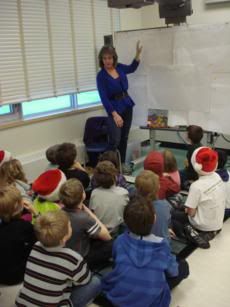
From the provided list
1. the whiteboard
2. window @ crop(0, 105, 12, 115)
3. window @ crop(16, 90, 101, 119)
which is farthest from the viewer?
window @ crop(16, 90, 101, 119)

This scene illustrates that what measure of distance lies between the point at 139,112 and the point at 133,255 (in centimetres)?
268

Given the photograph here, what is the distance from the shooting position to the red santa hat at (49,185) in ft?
7.51

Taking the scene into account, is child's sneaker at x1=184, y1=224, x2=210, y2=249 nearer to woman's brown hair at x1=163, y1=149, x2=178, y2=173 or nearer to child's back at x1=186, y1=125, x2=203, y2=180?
woman's brown hair at x1=163, y1=149, x2=178, y2=173

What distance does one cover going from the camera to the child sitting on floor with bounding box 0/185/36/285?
6.89 ft

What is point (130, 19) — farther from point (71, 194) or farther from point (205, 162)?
point (71, 194)

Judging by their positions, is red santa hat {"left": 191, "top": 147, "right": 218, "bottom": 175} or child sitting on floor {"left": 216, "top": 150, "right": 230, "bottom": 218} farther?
child sitting on floor {"left": 216, "top": 150, "right": 230, "bottom": 218}

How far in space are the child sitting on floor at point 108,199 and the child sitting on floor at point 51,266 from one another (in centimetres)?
66

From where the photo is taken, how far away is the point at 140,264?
5.74 feet

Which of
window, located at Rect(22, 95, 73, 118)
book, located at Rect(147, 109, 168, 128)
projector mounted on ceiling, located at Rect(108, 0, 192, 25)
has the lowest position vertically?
book, located at Rect(147, 109, 168, 128)

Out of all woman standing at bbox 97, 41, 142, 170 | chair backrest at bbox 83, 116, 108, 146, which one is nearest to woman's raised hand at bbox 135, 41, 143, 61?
woman standing at bbox 97, 41, 142, 170

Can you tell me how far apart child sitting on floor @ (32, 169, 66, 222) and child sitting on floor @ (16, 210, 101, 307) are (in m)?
0.54

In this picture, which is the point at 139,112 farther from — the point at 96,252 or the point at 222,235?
the point at 96,252

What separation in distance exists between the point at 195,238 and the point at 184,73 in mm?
1823

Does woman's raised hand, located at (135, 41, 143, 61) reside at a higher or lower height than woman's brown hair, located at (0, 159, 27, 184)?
higher
